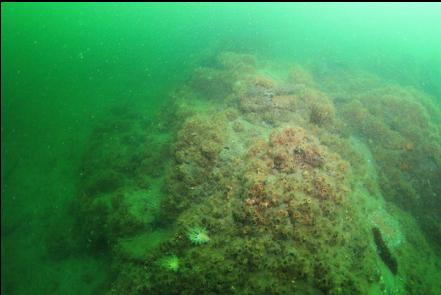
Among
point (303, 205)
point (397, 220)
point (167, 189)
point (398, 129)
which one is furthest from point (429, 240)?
point (167, 189)

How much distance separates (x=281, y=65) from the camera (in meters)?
26.3

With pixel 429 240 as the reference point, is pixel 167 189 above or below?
above

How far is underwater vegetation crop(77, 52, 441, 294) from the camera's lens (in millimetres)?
7426

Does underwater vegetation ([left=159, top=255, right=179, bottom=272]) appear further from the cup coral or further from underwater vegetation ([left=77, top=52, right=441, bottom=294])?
the cup coral

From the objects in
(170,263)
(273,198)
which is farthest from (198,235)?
(273,198)

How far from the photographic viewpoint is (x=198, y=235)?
8094mm

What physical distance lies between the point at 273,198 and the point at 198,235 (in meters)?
2.44

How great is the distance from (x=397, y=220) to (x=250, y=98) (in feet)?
27.4

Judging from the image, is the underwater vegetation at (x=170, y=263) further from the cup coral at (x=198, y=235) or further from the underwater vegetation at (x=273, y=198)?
the cup coral at (x=198, y=235)

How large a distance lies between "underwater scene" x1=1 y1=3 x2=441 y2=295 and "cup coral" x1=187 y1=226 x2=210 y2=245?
0.04 metres

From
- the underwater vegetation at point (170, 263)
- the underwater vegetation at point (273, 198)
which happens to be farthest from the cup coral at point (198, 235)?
the underwater vegetation at point (170, 263)

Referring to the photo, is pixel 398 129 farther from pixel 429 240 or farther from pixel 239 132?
pixel 239 132

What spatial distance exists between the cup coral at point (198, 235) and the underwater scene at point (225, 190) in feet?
0.12

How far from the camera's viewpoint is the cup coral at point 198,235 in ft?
26.1
